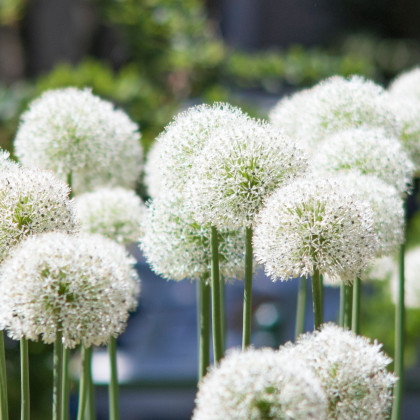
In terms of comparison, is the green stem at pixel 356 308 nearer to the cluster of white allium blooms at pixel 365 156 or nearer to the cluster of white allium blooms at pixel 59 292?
the cluster of white allium blooms at pixel 365 156

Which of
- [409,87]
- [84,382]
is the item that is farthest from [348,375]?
[409,87]

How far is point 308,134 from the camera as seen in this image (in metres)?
0.75

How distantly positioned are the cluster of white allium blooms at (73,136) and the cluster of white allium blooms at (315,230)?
0.32 metres

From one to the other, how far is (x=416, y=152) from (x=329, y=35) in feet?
21.6

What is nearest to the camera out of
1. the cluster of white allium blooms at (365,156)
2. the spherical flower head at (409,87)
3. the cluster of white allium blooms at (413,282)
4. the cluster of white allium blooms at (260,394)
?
the cluster of white allium blooms at (260,394)

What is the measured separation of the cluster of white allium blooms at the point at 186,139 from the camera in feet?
1.89

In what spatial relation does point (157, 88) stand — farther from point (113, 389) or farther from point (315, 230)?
point (315, 230)

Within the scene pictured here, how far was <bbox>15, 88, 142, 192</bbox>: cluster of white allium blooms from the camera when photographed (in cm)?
75

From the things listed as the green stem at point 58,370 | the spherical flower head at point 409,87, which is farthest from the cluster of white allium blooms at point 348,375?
the spherical flower head at point 409,87

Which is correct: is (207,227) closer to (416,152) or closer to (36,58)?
(416,152)

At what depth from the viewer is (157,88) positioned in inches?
101

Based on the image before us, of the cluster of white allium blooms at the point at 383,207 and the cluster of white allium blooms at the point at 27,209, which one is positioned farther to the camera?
the cluster of white allium blooms at the point at 383,207

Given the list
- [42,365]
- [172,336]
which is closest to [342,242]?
[42,365]

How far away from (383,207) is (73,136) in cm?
37
